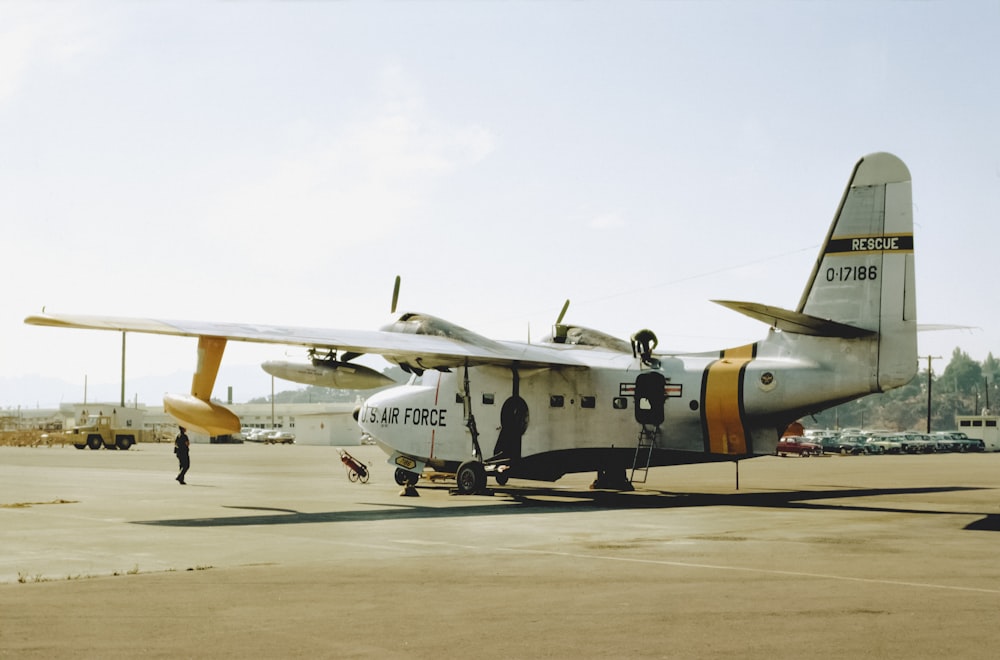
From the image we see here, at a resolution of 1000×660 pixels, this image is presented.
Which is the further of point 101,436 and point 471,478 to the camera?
point 101,436

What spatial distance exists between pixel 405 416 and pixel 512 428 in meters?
3.80

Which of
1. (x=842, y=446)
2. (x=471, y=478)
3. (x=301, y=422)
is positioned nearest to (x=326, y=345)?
(x=471, y=478)

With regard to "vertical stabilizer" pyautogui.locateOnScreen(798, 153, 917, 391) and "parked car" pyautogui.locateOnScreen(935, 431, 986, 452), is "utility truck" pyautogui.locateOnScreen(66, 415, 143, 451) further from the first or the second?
"parked car" pyautogui.locateOnScreen(935, 431, 986, 452)

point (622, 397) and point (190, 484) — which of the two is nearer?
point (622, 397)

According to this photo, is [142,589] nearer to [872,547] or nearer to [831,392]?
[872,547]

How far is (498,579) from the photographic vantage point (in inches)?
468

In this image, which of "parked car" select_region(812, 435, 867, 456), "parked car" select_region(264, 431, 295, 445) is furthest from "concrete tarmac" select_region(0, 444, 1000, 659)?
"parked car" select_region(264, 431, 295, 445)

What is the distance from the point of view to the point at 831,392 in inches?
910

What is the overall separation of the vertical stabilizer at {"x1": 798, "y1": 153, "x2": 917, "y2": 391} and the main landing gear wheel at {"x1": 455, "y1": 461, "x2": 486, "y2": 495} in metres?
9.61

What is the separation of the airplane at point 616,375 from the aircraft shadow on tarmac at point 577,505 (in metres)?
1.04

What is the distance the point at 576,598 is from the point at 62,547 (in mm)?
8508

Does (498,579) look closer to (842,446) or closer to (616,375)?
(616,375)

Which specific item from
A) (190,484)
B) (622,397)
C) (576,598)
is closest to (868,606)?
(576,598)

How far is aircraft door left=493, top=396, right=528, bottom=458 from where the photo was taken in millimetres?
27406
